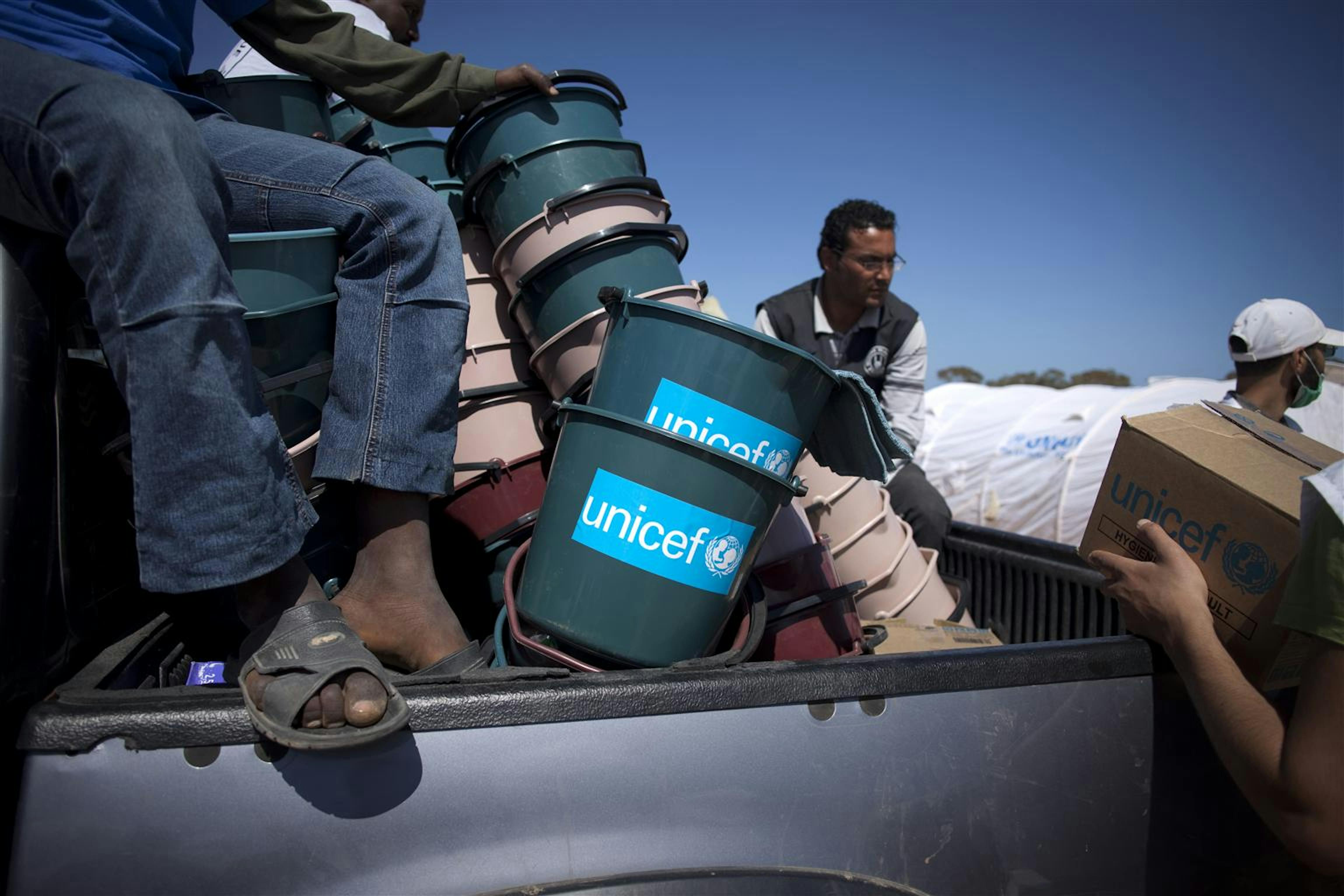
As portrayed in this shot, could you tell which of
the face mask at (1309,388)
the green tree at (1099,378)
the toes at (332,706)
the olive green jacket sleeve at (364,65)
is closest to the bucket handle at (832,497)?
the olive green jacket sleeve at (364,65)

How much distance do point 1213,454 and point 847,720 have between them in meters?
0.90

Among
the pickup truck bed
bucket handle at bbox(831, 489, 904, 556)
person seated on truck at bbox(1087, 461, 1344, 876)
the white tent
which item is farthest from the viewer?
the white tent

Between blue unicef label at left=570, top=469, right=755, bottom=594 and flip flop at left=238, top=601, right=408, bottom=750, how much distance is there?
0.44 metres

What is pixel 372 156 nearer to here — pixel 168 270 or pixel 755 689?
pixel 168 270

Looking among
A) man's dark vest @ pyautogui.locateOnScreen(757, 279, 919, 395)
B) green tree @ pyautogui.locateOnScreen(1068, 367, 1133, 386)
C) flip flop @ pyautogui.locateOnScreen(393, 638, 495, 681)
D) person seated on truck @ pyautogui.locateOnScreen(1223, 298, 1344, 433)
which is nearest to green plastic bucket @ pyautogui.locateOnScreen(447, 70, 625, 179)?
flip flop @ pyautogui.locateOnScreen(393, 638, 495, 681)

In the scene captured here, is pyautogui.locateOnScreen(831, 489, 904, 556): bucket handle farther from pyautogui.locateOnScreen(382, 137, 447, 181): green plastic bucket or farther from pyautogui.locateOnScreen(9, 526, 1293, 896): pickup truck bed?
pyautogui.locateOnScreen(382, 137, 447, 181): green plastic bucket

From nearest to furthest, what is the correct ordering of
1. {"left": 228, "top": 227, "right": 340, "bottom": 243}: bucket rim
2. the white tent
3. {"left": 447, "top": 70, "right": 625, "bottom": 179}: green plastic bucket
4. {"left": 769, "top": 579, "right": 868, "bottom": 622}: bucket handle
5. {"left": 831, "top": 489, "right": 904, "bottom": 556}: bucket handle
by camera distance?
{"left": 228, "top": 227, "right": 340, "bottom": 243}: bucket rim
{"left": 769, "top": 579, "right": 868, "bottom": 622}: bucket handle
{"left": 447, "top": 70, "right": 625, "bottom": 179}: green plastic bucket
{"left": 831, "top": 489, "right": 904, "bottom": 556}: bucket handle
the white tent

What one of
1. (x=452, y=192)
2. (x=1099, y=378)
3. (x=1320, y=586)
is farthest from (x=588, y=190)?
(x=1099, y=378)

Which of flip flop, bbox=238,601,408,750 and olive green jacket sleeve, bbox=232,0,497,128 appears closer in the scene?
flip flop, bbox=238,601,408,750

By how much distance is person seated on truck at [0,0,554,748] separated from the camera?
1.15 m

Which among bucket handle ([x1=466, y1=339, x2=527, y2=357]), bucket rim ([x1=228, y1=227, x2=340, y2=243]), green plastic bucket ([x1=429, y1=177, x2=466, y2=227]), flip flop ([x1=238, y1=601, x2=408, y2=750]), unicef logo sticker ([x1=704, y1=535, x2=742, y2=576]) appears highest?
green plastic bucket ([x1=429, y1=177, x2=466, y2=227])

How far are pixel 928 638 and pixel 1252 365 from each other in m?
2.41

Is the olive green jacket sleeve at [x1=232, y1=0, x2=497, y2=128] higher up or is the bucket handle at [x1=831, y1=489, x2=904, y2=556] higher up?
Result: the olive green jacket sleeve at [x1=232, y1=0, x2=497, y2=128]

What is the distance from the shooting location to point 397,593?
1520 mm
